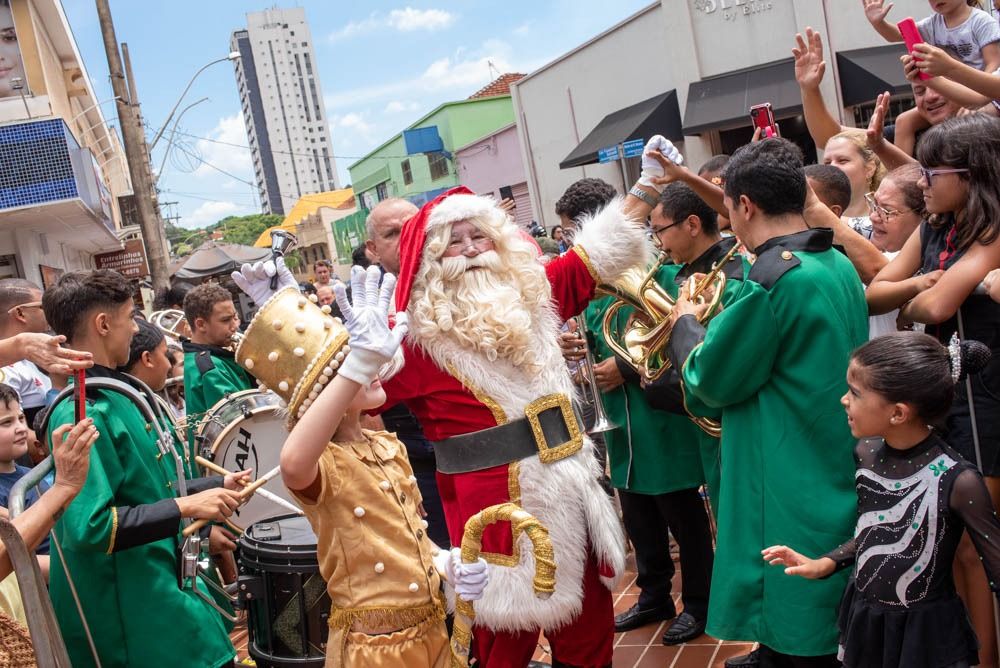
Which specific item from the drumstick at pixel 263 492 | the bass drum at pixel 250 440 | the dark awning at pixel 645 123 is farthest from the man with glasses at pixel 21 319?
the dark awning at pixel 645 123

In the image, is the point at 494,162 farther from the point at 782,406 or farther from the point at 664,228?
the point at 782,406

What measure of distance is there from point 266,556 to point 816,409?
2.23 m

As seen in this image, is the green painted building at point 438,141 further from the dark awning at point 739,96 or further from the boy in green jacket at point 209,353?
the boy in green jacket at point 209,353

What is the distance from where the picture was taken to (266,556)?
12.1 feet

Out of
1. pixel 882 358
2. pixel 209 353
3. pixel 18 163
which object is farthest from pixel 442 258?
pixel 18 163

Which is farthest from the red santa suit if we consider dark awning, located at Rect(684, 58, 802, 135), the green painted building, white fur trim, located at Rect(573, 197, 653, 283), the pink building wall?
the green painted building

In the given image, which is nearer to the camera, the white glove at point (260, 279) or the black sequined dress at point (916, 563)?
Answer: the black sequined dress at point (916, 563)

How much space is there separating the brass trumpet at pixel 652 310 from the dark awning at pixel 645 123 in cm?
1503

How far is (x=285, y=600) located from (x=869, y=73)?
14.9m

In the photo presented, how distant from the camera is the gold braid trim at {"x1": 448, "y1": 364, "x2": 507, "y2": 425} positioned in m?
3.31

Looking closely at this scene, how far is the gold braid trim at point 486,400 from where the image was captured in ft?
10.9

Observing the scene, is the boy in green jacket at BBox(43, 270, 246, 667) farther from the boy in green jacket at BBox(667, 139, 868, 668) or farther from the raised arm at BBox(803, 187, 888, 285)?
the raised arm at BBox(803, 187, 888, 285)

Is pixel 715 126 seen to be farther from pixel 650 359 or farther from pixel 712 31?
pixel 650 359

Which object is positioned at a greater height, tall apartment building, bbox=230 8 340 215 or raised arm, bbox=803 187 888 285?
tall apartment building, bbox=230 8 340 215
